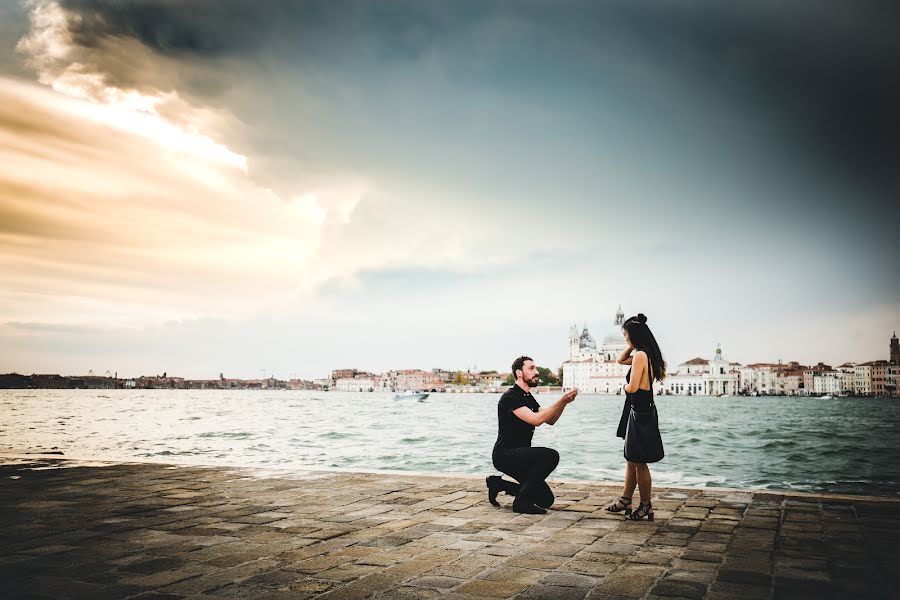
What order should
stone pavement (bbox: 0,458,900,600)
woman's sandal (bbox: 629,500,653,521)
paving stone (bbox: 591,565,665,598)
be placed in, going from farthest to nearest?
woman's sandal (bbox: 629,500,653,521) → stone pavement (bbox: 0,458,900,600) → paving stone (bbox: 591,565,665,598)

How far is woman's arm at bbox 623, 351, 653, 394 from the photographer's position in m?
6.80

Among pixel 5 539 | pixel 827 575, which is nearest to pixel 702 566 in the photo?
pixel 827 575

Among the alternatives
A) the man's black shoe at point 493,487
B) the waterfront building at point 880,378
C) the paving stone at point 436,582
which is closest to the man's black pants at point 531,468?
the man's black shoe at point 493,487

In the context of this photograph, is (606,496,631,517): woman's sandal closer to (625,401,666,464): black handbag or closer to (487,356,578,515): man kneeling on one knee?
(625,401,666,464): black handbag

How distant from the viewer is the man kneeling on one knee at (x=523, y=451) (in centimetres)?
703

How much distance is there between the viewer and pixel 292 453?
22094 mm

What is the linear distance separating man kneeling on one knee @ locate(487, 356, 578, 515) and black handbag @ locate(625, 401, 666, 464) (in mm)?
784

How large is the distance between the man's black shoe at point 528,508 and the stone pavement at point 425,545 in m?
0.17

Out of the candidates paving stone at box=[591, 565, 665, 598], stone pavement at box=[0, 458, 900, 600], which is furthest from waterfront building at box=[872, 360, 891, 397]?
paving stone at box=[591, 565, 665, 598]

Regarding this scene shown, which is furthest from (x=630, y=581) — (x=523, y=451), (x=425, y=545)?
(x=523, y=451)

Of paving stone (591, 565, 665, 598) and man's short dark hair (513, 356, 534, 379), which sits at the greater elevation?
man's short dark hair (513, 356, 534, 379)

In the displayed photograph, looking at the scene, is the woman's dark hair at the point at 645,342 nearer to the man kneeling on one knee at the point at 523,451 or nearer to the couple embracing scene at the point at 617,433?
the couple embracing scene at the point at 617,433

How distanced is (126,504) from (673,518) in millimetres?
5979

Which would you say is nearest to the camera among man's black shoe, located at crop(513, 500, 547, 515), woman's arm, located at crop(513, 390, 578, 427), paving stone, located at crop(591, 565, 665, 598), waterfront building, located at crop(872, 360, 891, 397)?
paving stone, located at crop(591, 565, 665, 598)
